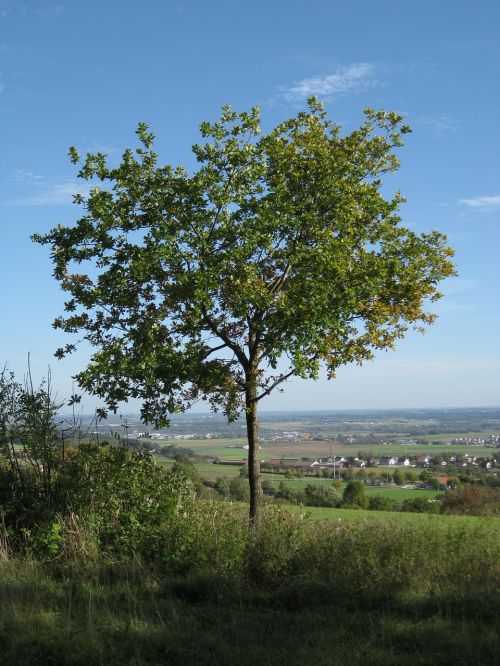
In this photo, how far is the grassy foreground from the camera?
5.55m

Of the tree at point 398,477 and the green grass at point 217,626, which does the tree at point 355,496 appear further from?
the green grass at point 217,626

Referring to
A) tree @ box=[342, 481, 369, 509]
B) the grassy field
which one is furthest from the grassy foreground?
tree @ box=[342, 481, 369, 509]

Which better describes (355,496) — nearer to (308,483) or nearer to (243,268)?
(308,483)

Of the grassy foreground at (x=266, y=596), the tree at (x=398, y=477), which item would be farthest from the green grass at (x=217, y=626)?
the tree at (x=398, y=477)

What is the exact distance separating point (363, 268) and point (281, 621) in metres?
5.20

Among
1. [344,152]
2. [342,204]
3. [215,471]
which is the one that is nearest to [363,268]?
[342,204]

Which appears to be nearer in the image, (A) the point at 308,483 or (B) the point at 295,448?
(A) the point at 308,483

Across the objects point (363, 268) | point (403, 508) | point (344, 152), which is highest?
point (344, 152)

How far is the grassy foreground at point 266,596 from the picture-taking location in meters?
5.55

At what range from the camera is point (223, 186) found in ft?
30.8

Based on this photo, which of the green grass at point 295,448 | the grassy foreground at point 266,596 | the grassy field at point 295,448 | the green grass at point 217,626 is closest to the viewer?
the green grass at point 217,626

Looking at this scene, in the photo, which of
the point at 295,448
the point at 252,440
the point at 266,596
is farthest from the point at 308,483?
the point at 266,596

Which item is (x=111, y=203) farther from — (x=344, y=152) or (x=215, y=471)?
(x=215, y=471)

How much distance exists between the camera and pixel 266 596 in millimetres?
7250
